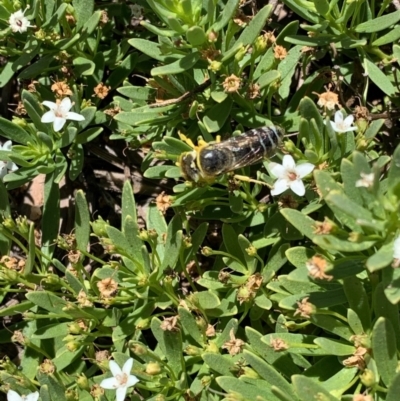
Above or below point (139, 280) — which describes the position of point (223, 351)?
below

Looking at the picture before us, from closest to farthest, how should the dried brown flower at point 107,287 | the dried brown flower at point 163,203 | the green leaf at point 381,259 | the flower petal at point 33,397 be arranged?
the green leaf at point 381,259 < the dried brown flower at point 107,287 < the flower petal at point 33,397 < the dried brown flower at point 163,203

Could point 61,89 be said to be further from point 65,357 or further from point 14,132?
point 65,357

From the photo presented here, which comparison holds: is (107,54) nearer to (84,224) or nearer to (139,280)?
(84,224)

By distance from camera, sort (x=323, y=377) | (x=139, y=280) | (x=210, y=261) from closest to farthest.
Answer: (x=323, y=377) → (x=139, y=280) → (x=210, y=261)

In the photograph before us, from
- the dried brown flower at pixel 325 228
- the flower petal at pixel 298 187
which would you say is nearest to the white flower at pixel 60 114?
the flower petal at pixel 298 187

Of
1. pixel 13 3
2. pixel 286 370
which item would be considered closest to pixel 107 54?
pixel 13 3

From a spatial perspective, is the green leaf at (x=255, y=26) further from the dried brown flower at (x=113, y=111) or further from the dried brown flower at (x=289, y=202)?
the dried brown flower at (x=113, y=111)

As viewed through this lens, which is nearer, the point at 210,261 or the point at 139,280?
the point at 139,280
